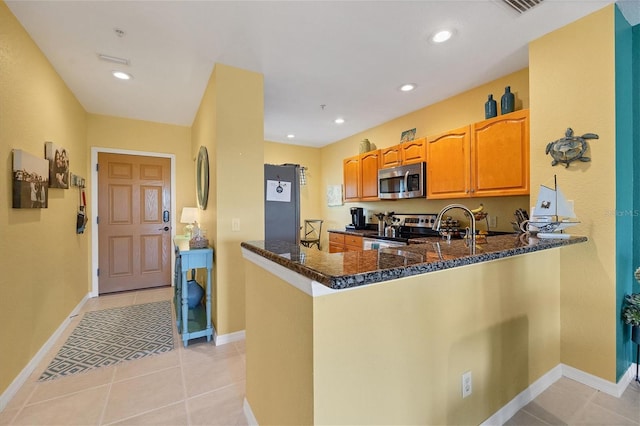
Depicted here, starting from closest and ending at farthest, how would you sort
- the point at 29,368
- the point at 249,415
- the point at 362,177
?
the point at 249,415 < the point at 29,368 < the point at 362,177

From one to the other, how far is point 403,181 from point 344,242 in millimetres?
1330

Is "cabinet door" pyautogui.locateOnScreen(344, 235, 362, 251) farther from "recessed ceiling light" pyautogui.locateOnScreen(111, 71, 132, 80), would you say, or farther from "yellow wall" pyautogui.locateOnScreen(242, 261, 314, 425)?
"recessed ceiling light" pyautogui.locateOnScreen(111, 71, 132, 80)

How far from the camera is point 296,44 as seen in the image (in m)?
2.24

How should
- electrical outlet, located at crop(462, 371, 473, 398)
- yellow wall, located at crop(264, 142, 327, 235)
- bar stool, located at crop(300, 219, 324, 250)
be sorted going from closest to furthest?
electrical outlet, located at crop(462, 371, 473, 398) → yellow wall, located at crop(264, 142, 327, 235) → bar stool, located at crop(300, 219, 324, 250)

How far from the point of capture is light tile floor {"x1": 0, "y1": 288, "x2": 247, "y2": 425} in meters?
1.64

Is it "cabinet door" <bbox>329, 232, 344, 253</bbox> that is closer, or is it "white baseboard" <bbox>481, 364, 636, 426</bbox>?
"white baseboard" <bbox>481, 364, 636, 426</bbox>

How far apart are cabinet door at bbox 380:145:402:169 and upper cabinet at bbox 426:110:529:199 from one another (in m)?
0.47

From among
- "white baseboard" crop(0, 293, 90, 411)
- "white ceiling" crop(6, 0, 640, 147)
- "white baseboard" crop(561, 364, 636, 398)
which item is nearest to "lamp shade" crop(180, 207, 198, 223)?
"white ceiling" crop(6, 0, 640, 147)

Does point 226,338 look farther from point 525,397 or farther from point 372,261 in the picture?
point 525,397

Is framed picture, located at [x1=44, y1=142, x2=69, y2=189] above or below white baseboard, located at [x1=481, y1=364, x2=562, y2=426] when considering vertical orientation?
above

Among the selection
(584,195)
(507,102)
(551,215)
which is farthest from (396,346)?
(507,102)

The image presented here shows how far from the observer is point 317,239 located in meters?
5.54

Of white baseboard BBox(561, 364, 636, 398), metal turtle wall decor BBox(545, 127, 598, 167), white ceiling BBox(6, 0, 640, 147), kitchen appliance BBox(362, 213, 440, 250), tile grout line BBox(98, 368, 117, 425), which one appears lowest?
tile grout line BBox(98, 368, 117, 425)

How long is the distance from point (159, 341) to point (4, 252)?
135 cm
